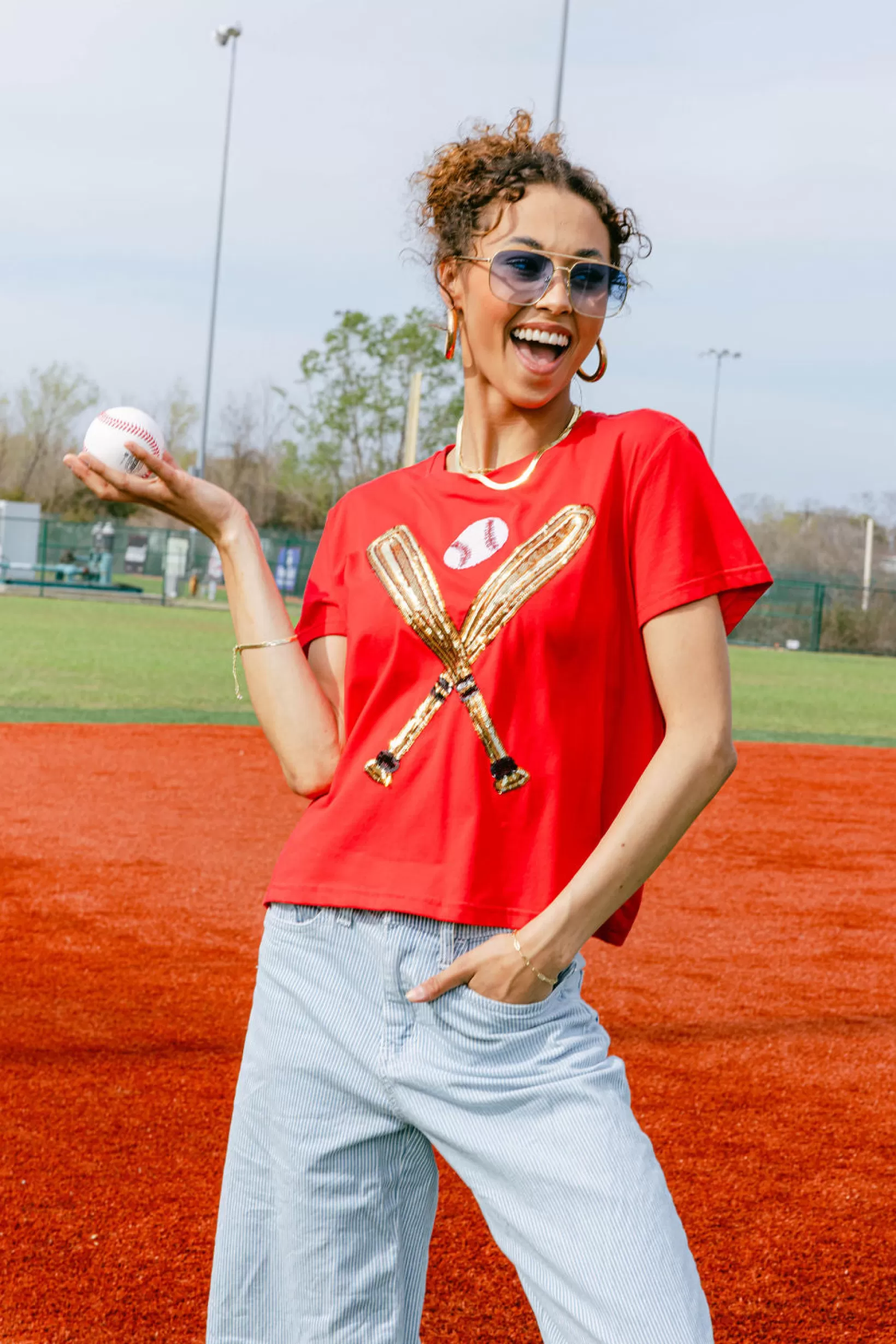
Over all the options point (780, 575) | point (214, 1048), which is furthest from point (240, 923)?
point (780, 575)

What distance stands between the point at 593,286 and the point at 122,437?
85cm

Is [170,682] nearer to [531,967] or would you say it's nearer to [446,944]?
[446,944]

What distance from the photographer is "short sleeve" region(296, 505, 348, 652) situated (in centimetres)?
213

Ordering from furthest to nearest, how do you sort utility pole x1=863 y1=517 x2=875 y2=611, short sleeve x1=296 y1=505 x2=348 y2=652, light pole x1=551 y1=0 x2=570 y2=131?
utility pole x1=863 y1=517 x2=875 y2=611 < light pole x1=551 y1=0 x2=570 y2=131 < short sleeve x1=296 y1=505 x2=348 y2=652

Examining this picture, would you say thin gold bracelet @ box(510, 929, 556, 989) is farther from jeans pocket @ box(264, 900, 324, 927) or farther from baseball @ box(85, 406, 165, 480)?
baseball @ box(85, 406, 165, 480)

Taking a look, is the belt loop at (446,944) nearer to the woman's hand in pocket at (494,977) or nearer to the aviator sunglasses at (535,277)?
the woman's hand in pocket at (494,977)

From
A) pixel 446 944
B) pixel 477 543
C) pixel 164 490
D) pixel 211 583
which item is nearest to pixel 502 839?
pixel 446 944

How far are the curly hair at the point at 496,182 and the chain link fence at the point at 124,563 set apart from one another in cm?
3839

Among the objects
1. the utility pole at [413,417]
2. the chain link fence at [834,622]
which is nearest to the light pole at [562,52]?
the utility pole at [413,417]

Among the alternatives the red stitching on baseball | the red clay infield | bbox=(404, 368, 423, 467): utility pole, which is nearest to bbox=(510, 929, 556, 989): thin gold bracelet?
the red stitching on baseball

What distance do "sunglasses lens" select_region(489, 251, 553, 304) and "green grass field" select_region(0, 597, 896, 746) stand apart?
1215 cm

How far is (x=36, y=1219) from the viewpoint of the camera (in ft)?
12.0

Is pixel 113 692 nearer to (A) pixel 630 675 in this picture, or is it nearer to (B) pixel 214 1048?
(B) pixel 214 1048

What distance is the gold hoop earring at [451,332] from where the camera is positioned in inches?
84.0
